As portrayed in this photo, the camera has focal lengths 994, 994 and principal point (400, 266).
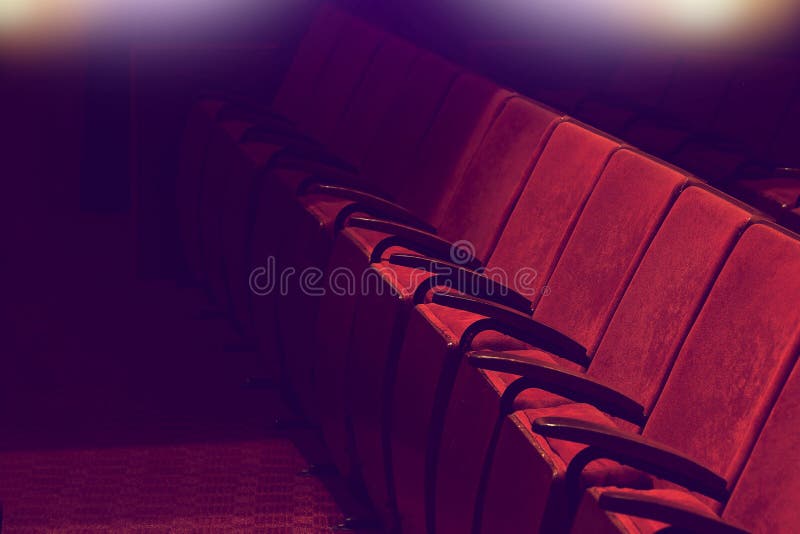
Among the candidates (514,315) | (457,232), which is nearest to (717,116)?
(457,232)

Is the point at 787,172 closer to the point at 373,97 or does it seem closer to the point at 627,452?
the point at 373,97

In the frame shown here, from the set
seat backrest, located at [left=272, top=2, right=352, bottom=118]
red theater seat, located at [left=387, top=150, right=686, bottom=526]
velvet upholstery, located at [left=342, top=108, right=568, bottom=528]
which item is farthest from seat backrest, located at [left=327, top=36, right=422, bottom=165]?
red theater seat, located at [left=387, top=150, right=686, bottom=526]

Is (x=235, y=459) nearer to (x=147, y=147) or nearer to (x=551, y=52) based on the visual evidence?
(x=147, y=147)

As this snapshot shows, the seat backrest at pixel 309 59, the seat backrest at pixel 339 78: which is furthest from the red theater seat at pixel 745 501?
the seat backrest at pixel 309 59

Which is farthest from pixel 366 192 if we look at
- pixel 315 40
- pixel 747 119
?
pixel 747 119

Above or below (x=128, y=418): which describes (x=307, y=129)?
above

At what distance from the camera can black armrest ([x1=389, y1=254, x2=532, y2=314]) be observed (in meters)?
0.70

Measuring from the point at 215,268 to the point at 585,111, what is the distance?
600 mm

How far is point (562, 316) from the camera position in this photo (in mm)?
735

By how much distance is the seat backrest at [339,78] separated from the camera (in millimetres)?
1271

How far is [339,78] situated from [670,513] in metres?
0.96

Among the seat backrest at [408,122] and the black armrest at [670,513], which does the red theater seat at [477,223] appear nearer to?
the seat backrest at [408,122]

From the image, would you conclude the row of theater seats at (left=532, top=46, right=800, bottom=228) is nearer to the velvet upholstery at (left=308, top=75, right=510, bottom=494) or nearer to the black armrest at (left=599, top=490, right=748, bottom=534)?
the velvet upholstery at (left=308, top=75, right=510, bottom=494)

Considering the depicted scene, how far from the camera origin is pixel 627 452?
1.53 ft
